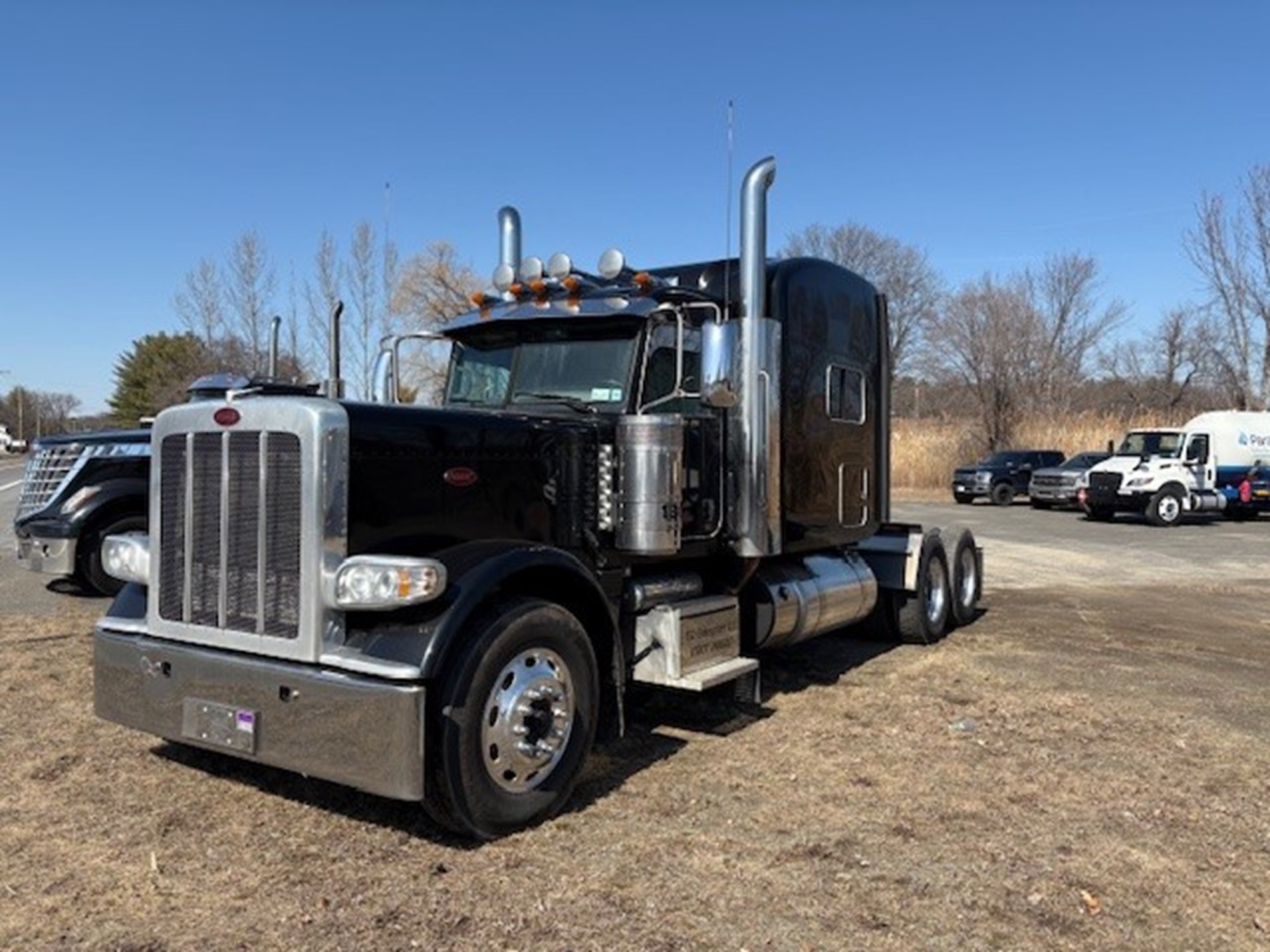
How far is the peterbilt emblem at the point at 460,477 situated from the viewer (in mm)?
4480

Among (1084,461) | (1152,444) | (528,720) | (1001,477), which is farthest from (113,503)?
(1001,477)

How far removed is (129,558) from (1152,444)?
27.2 meters

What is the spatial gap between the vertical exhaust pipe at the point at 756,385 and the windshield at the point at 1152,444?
2386cm

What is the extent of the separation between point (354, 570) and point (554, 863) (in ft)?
4.43

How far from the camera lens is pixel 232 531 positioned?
4281 millimetres

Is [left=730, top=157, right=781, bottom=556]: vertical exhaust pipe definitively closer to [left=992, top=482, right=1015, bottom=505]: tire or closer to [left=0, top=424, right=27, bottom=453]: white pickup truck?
[left=992, top=482, right=1015, bottom=505]: tire

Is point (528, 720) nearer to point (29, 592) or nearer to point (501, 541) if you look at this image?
point (501, 541)

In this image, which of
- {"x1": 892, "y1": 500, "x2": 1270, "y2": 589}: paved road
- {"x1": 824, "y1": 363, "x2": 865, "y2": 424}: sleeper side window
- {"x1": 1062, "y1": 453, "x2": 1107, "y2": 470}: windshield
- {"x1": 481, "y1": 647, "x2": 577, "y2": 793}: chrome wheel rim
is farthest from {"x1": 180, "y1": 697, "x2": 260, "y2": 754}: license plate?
{"x1": 1062, "y1": 453, "x2": 1107, "y2": 470}: windshield

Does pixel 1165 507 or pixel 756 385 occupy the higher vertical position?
pixel 756 385

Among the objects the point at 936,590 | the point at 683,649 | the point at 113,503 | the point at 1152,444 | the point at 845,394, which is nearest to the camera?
the point at 683,649

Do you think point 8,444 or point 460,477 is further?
point 8,444

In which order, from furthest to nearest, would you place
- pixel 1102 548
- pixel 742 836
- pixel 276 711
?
pixel 1102 548 < pixel 742 836 < pixel 276 711

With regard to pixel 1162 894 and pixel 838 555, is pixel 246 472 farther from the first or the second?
pixel 838 555

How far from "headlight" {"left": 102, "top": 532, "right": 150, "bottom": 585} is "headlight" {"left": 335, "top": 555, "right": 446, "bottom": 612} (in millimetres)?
1291
